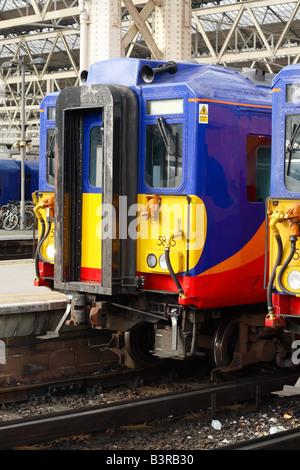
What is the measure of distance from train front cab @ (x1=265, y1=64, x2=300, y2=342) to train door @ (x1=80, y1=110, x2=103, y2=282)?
225 centimetres

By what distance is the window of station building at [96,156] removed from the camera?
912 cm

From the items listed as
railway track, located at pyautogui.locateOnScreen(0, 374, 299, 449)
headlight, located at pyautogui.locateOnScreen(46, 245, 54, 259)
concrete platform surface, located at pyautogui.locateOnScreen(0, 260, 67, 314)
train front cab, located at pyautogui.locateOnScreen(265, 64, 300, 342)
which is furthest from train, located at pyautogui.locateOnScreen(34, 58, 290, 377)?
train front cab, located at pyautogui.locateOnScreen(265, 64, 300, 342)

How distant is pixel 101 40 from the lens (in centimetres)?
1288

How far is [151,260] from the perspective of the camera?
8.80 metres

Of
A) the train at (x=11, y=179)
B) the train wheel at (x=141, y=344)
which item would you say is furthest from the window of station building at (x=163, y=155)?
the train at (x=11, y=179)

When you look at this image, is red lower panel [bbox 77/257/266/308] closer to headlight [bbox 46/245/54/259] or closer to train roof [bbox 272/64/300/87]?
headlight [bbox 46/245/54/259]

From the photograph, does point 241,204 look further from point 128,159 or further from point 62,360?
point 62,360

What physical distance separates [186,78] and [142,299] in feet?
8.47

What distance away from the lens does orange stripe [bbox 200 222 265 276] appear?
8.73 metres

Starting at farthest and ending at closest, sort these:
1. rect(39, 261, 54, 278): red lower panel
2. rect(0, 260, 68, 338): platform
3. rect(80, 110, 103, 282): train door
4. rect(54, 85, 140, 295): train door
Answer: rect(39, 261, 54, 278): red lower panel < rect(0, 260, 68, 338): platform < rect(80, 110, 103, 282): train door < rect(54, 85, 140, 295): train door

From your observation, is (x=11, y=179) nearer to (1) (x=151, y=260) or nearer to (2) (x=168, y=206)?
(1) (x=151, y=260)

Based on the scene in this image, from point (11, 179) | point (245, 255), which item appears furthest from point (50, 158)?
point (11, 179)
